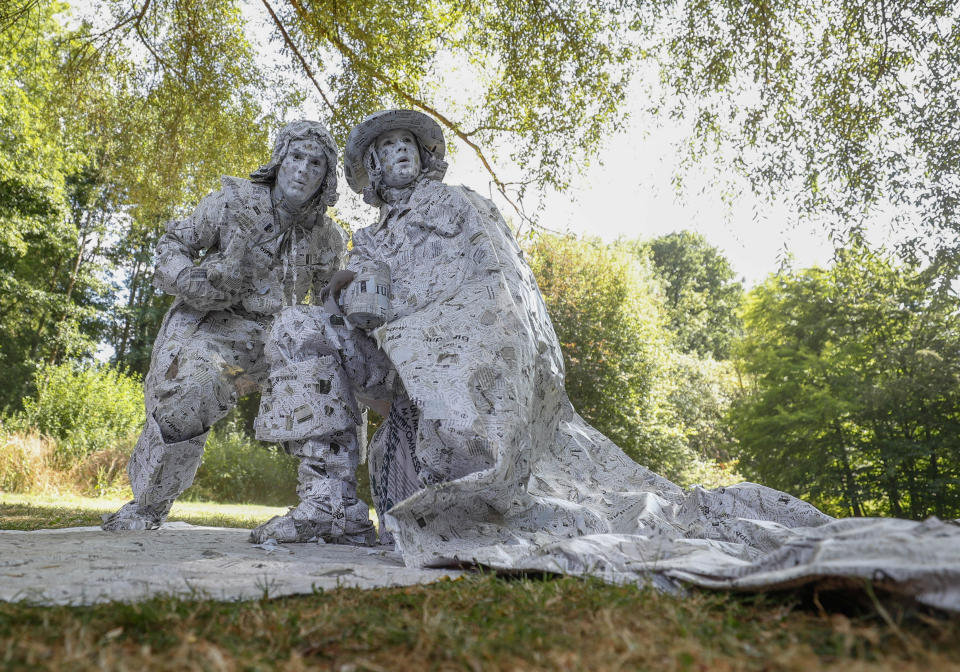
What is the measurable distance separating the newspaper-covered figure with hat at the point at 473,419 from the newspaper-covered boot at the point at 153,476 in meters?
0.93

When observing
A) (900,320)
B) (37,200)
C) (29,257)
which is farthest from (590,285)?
(29,257)

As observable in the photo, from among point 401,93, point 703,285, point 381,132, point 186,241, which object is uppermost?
point 703,285

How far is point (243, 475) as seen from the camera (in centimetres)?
1261

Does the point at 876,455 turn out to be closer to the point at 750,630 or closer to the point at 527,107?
the point at 527,107

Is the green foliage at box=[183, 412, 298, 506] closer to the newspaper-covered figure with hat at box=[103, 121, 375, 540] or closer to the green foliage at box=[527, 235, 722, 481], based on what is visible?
the green foliage at box=[527, 235, 722, 481]

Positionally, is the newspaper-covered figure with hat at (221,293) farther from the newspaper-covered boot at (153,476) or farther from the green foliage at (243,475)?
the green foliage at (243,475)

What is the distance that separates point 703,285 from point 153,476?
1217 inches

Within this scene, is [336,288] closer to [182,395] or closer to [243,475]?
[182,395]

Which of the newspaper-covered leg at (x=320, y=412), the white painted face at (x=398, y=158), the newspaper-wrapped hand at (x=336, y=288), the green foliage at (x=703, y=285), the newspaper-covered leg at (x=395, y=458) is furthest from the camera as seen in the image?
the green foliage at (x=703, y=285)

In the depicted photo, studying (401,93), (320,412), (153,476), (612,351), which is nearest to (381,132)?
(320,412)

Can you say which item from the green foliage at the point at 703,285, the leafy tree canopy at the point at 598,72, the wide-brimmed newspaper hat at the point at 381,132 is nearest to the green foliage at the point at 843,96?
the leafy tree canopy at the point at 598,72

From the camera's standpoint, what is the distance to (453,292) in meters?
2.82

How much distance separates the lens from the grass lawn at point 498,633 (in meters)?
1.01

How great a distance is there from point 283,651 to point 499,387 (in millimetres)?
1462
